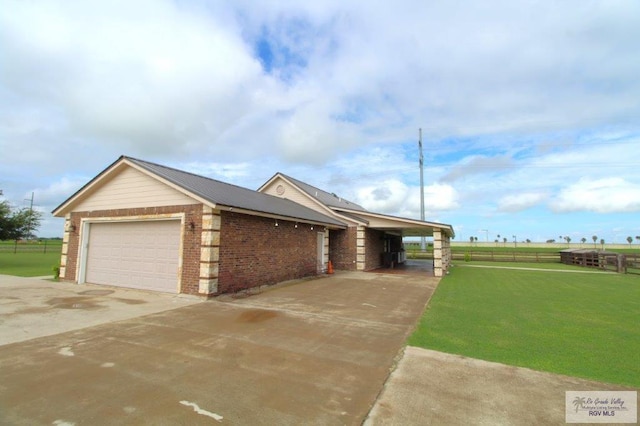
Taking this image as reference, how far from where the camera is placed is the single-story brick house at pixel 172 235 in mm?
9641

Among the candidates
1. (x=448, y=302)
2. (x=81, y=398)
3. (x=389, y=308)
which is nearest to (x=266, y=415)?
(x=81, y=398)

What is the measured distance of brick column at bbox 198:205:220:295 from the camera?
9.23 m

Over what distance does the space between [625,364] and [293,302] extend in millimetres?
6774

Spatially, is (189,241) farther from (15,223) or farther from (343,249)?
(15,223)

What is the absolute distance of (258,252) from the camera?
37.3ft

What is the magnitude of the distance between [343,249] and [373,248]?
264cm

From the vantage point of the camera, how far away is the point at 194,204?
32.5ft

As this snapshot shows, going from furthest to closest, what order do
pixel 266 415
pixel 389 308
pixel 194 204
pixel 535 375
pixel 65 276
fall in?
Result: 1. pixel 65 276
2. pixel 194 204
3. pixel 389 308
4. pixel 535 375
5. pixel 266 415

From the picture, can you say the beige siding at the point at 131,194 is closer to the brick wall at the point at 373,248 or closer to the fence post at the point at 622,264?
the brick wall at the point at 373,248

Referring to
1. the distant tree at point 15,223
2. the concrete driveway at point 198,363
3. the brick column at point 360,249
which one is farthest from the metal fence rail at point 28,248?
the concrete driveway at point 198,363

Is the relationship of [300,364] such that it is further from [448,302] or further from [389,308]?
[448,302]

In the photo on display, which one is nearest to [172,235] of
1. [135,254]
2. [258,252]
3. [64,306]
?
[135,254]

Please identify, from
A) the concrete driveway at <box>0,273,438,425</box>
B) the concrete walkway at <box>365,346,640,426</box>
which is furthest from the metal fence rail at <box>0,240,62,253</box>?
the concrete walkway at <box>365,346,640,426</box>

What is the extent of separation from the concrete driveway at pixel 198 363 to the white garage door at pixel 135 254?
1.96 meters
